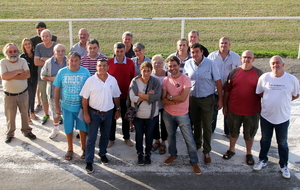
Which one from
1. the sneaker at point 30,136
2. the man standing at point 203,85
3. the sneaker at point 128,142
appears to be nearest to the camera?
the man standing at point 203,85

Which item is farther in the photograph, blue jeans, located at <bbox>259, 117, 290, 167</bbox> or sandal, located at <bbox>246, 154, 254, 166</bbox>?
sandal, located at <bbox>246, 154, 254, 166</bbox>

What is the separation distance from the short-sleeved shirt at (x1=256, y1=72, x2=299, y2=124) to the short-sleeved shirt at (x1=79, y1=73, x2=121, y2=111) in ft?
7.59

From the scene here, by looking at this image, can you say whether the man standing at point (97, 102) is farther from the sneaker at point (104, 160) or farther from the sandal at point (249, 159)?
the sandal at point (249, 159)

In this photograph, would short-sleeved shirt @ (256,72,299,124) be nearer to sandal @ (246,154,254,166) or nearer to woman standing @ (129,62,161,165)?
sandal @ (246,154,254,166)

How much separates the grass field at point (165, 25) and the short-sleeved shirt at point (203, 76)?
6535 mm

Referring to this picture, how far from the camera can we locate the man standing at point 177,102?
5.06 m

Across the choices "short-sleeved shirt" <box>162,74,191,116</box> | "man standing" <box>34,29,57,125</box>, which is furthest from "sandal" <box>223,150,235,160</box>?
"man standing" <box>34,29,57,125</box>

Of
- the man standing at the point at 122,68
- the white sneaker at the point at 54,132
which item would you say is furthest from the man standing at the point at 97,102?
the white sneaker at the point at 54,132

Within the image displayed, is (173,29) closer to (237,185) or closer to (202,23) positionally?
(202,23)

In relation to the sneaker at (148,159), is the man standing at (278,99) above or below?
above

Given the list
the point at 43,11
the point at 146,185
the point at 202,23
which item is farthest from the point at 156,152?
the point at 43,11

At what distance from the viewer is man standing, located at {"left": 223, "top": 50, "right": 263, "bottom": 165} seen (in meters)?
5.21

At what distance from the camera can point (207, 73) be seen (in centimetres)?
529

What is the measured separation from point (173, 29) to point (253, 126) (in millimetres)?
Result: 8638
